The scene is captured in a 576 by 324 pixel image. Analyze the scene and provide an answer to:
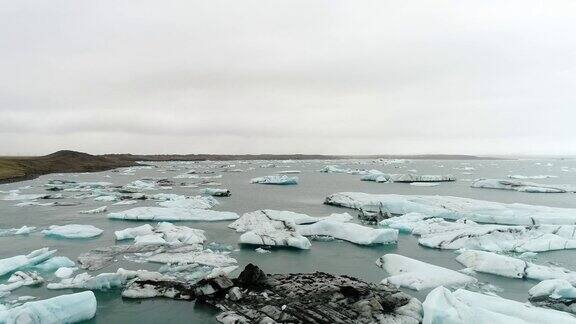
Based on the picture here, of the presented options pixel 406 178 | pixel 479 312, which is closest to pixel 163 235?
pixel 479 312

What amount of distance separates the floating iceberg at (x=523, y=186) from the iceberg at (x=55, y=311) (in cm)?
3719

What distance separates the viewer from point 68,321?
844cm

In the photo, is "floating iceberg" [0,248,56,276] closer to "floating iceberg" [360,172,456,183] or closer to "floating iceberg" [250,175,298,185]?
"floating iceberg" [250,175,298,185]

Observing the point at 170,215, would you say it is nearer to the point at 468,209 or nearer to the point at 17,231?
the point at 17,231

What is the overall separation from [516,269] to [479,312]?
15.9ft

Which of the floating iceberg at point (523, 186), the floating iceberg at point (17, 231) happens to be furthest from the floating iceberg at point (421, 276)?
the floating iceberg at point (523, 186)

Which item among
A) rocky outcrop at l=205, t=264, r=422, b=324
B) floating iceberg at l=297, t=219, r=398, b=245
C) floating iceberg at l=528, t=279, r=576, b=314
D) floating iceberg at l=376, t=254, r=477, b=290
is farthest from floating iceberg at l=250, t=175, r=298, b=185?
floating iceberg at l=528, t=279, r=576, b=314

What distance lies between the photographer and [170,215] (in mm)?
20484

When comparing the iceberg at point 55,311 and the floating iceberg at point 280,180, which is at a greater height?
the floating iceberg at point 280,180

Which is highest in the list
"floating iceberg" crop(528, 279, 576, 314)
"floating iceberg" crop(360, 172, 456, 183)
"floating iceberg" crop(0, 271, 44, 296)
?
"floating iceberg" crop(360, 172, 456, 183)

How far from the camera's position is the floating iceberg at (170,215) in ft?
66.7

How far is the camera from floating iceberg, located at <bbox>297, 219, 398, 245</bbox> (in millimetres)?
15523

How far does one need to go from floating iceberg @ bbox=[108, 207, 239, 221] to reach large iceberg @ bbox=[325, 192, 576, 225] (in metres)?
8.83

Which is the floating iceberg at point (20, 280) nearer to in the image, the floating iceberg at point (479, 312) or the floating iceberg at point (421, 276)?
the floating iceberg at point (421, 276)
